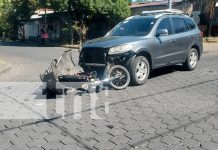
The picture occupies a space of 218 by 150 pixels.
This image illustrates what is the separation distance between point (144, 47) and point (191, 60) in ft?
8.72

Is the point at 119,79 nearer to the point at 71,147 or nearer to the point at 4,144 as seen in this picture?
the point at 71,147

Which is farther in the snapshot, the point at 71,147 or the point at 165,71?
the point at 165,71

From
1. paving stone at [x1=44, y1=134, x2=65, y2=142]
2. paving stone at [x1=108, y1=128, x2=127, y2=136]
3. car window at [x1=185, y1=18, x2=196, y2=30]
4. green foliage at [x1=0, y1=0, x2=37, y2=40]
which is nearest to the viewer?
paving stone at [x1=44, y1=134, x2=65, y2=142]

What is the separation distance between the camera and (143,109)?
6.51 meters

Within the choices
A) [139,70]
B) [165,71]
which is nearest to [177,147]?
[139,70]

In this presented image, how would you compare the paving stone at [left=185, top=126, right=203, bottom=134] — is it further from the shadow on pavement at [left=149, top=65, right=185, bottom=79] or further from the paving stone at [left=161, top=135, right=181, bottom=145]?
the shadow on pavement at [left=149, top=65, right=185, bottom=79]

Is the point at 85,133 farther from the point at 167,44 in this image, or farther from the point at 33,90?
the point at 167,44

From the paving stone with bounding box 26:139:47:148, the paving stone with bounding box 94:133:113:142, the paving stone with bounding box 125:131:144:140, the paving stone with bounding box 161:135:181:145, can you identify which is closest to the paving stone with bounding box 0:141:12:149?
the paving stone with bounding box 26:139:47:148

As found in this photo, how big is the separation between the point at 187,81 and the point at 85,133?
459 centimetres

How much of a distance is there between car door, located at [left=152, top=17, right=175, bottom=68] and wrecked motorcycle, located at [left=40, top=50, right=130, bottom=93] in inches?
50.7

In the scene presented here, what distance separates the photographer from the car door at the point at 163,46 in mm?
9227

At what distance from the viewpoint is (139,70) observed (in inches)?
347

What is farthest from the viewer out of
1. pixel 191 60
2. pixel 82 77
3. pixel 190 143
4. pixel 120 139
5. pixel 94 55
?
pixel 191 60

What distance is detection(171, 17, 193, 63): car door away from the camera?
9953 millimetres
